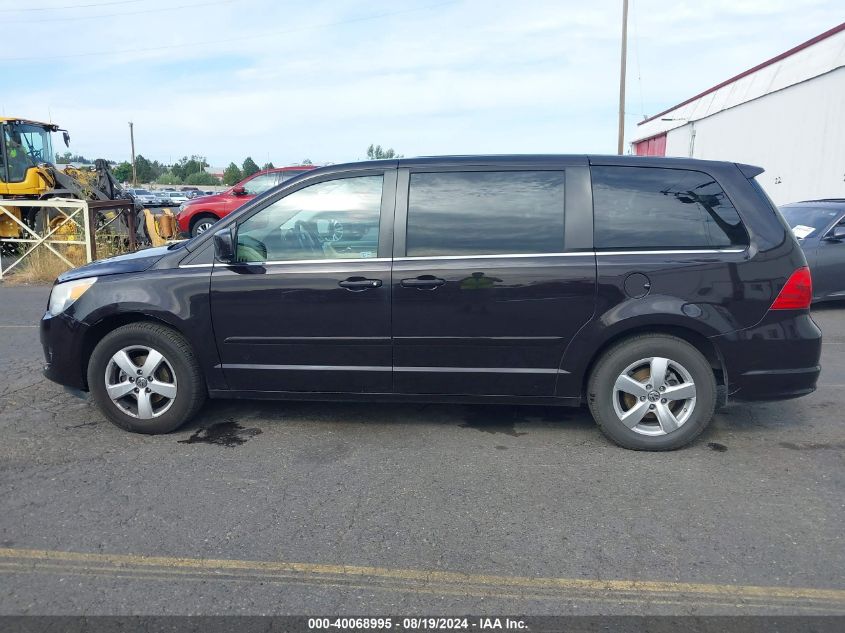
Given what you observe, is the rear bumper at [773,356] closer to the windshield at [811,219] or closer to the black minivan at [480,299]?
the black minivan at [480,299]

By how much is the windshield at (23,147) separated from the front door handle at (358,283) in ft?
47.4

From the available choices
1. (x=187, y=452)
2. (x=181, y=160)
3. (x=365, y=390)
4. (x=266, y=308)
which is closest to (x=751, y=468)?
(x=365, y=390)

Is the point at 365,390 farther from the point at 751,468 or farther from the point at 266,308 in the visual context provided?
the point at 751,468

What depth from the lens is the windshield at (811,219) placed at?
9413mm

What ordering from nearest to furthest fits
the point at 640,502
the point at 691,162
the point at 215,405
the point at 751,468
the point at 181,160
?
the point at 640,502 < the point at 751,468 < the point at 691,162 < the point at 215,405 < the point at 181,160

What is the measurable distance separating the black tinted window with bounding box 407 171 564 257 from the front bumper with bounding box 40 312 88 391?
7.42 feet

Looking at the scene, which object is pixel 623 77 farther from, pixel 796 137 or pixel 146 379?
pixel 146 379

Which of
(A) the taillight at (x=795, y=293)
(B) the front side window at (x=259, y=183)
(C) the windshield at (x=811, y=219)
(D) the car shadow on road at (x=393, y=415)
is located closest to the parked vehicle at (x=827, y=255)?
(C) the windshield at (x=811, y=219)

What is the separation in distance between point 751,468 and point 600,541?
1.39 m

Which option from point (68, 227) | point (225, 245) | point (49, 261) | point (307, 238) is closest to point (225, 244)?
point (225, 245)

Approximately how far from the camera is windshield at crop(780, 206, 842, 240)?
9.41 meters

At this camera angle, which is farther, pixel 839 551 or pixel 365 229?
pixel 365 229

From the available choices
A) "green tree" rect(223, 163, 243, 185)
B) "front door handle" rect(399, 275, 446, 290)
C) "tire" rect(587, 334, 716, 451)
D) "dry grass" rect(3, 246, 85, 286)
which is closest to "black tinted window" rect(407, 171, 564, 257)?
"front door handle" rect(399, 275, 446, 290)

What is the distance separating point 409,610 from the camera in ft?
9.16
